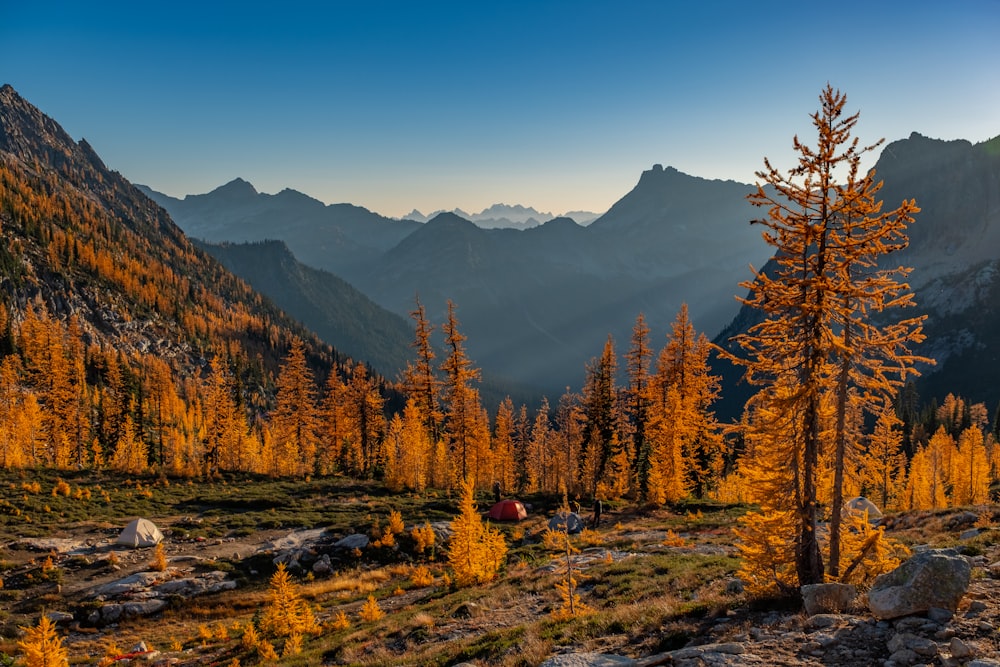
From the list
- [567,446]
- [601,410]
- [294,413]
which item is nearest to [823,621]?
[601,410]

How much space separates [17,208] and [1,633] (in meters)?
236

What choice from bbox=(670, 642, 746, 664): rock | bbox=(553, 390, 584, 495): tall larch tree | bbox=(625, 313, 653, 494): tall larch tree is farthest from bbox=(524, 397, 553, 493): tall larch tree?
bbox=(670, 642, 746, 664): rock

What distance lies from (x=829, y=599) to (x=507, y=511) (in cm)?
3123

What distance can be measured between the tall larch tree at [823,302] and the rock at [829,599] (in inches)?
74.9

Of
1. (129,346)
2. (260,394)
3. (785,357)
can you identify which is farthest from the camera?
(260,394)

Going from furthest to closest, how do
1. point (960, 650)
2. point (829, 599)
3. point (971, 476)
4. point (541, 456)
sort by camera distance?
point (541, 456), point (971, 476), point (829, 599), point (960, 650)

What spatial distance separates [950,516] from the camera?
28172 millimetres

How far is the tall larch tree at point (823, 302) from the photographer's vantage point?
13.4m

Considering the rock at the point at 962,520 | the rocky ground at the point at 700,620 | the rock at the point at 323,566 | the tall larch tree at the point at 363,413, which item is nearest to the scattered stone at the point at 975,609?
the rocky ground at the point at 700,620

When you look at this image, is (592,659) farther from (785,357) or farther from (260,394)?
(260,394)

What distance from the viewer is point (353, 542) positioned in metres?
34.7

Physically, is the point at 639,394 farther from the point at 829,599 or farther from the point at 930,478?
the point at 930,478

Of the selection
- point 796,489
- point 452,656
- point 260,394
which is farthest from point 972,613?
point 260,394

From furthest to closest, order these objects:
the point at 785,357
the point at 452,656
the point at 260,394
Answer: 1. the point at 260,394
2. the point at 785,357
3. the point at 452,656
